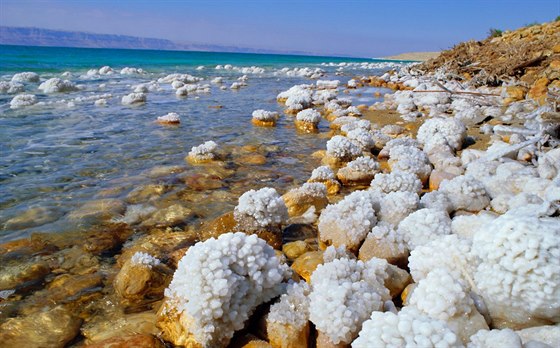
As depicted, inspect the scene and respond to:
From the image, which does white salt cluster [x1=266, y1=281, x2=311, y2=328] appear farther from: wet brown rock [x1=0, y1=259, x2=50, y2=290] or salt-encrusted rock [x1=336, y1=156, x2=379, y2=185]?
salt-encrusted rock [x1=336, y1=156, x2=379, y2=185]

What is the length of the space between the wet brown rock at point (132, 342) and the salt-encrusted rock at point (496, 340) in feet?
5.28

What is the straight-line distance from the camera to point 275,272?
2.34 m

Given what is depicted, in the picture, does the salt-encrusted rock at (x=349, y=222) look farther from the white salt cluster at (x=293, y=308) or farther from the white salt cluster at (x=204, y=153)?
the white salt cluster at (x=204, y=153)

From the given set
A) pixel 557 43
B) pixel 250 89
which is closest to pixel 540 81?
pixel 557 43

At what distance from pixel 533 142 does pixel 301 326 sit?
4.24 meters

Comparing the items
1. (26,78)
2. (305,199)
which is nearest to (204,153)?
(305,199)

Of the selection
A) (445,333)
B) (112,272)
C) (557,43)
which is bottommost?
(112,272)

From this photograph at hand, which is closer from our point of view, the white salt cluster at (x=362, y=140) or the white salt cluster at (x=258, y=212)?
the white salt cluster at (x=258, y=212)

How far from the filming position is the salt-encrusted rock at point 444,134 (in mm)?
5887

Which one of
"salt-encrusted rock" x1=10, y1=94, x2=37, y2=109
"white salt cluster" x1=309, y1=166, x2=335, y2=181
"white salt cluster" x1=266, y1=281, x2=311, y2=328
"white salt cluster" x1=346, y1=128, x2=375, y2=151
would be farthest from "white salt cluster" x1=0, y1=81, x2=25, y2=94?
"white salt cluster" x1=266, y1=281, x2=311, y2=328

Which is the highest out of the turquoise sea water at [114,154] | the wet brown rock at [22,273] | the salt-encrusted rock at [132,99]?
the salt-encrusted rock at [132,99]

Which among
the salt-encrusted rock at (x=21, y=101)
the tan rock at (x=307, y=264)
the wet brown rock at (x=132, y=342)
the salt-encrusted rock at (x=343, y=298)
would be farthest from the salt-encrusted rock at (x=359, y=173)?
the salt-encrusted rock at (x=21, y=101)

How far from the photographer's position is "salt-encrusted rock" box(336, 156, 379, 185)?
4973mm

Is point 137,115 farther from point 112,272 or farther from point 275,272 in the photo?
point 275,272
